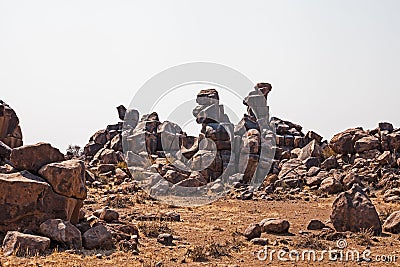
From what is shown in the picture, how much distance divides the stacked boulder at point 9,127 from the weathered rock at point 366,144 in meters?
22.4

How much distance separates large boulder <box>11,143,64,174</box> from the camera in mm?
12641

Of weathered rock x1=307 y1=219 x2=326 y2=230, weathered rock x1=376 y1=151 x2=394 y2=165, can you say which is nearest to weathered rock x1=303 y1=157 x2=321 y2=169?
weathered rock x1=376 y1=151 x2=394 y2=165

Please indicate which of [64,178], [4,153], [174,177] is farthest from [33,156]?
[174,177]

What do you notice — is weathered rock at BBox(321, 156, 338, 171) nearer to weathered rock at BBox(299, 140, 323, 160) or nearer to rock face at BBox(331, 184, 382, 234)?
weathered rock at BBox(299, 140, 323, 160)

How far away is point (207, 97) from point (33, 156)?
2566 cm

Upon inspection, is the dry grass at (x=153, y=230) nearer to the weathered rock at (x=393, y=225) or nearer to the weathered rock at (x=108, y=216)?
the weathered rock at (x=108, y=216)

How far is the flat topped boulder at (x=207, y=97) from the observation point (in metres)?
37.4

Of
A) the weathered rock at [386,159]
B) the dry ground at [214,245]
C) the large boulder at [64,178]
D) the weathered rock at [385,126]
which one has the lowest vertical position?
the dry ground at [214,245]

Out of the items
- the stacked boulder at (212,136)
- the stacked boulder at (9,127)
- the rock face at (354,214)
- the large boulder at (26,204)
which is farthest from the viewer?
the stacked boulder at (212,136)

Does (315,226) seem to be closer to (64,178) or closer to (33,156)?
(64,178)

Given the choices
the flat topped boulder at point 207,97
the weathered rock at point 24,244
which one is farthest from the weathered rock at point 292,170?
the weathered rock at point 24,244

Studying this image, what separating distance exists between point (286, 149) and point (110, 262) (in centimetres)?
3031

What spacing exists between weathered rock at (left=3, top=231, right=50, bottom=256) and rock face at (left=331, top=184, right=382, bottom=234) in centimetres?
813

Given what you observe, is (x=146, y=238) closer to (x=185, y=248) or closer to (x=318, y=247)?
(x=185, y=248)
